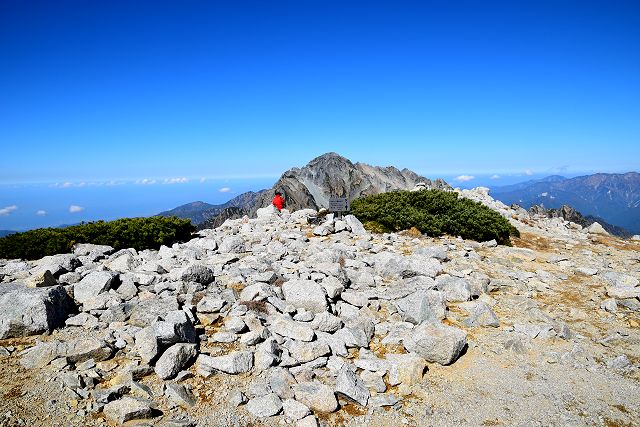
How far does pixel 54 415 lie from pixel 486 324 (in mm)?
8637

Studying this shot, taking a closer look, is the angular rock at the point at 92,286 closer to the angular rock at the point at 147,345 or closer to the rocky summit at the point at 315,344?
the rocky summit at the point at 315,344

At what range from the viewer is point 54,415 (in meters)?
5.37

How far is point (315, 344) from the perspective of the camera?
7.64 metres

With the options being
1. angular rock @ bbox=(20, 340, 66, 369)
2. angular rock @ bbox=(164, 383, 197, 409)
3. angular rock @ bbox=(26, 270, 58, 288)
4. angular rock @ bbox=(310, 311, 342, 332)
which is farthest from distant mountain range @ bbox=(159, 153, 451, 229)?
angular rock @ bbox=(164, 383, 197, 409)

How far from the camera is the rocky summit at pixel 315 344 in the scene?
600cm

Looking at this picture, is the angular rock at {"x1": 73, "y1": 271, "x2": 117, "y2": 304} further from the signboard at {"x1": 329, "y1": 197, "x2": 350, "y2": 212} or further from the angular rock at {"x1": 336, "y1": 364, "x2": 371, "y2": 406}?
the signboard at {"x1": 329, "y1": 197, "x2": 350, "y2": 212}

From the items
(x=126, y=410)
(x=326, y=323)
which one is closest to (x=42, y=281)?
(x=126, y=410)

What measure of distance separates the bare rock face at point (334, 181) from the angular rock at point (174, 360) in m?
47.1

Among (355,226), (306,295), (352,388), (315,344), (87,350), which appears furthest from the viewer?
(355,226)

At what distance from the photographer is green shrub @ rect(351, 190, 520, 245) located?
56.7 ft

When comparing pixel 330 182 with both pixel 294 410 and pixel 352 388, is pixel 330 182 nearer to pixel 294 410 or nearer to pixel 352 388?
pixel 352 388

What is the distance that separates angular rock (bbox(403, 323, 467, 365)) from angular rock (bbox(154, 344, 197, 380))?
4.37 metres

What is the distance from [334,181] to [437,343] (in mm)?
56784

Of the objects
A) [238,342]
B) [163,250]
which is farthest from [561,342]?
[163,250]
